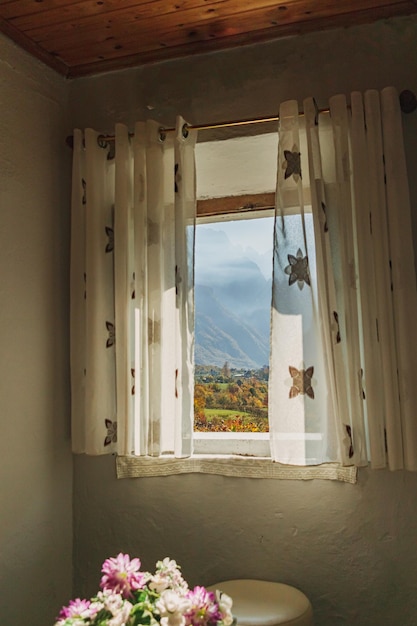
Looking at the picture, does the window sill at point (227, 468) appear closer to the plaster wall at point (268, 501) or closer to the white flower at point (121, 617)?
the plaster wall at point (268, 501)

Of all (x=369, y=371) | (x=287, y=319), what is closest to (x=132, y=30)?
(x=287, y=319)

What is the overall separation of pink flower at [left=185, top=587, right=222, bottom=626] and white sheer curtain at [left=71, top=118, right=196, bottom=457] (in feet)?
3.42

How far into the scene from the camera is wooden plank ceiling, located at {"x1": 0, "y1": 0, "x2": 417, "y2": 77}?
2.21m

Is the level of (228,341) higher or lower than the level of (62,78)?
lower

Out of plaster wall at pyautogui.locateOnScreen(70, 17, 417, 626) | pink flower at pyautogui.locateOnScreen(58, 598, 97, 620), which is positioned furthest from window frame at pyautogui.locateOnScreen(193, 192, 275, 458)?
pink flower at pyautogui.locateOnScreen(58, 598, 97, 620)

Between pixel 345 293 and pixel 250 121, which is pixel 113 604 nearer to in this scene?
pixel 345 293

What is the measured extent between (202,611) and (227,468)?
1.15 metres

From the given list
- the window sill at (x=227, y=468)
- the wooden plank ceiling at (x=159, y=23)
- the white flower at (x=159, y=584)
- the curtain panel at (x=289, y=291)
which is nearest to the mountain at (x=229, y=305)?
the curtain panel at (x=289, y=291)

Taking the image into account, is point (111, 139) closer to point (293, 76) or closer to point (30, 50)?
point (30, 50)

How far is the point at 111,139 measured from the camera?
100 inches

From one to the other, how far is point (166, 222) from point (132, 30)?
708 millimetres

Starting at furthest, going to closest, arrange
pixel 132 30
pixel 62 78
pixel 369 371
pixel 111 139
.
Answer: pixel 62 78, pixel 111 139, pixel 132 30, pixel 369 371

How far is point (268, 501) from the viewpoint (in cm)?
233

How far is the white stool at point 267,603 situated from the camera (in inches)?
75.3
